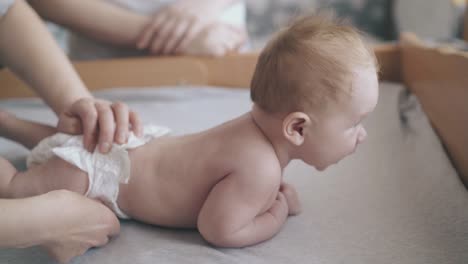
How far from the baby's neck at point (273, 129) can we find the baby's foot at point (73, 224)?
216 mm

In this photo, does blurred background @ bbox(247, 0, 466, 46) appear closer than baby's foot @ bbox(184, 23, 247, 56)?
No

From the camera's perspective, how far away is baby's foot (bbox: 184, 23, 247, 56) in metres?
1.26

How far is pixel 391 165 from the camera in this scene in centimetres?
80

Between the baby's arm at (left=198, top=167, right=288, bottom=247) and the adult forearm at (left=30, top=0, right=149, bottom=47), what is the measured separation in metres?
0.79

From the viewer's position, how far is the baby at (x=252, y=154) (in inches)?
22.1

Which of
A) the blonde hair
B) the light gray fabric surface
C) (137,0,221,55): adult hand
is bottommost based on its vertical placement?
the light gray fabric surface

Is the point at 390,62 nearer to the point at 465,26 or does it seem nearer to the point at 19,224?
the point at 465,26

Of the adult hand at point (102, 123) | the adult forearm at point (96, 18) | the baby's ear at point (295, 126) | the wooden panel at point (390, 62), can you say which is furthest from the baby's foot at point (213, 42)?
the baby's ear at point (295, 126)

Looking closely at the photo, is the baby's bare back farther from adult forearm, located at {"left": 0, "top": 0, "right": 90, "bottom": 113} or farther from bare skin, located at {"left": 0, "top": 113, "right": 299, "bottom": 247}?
adult forearm, located at {"left": 0, "top": 0, "right": 90, "bottom": 113}

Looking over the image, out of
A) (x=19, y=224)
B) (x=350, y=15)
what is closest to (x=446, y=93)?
(x=19, y=224)

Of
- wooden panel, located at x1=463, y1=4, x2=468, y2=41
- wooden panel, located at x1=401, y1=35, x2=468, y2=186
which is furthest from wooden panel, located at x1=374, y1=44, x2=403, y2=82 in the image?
wooden panel, located at x1=463, y1=4, x2=468, y2=41

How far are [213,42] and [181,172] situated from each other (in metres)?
0.68

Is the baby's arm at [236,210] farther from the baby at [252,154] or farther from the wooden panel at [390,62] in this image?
the wooden panel at [390,62]

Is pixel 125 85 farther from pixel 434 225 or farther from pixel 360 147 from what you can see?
pixel 434 225
